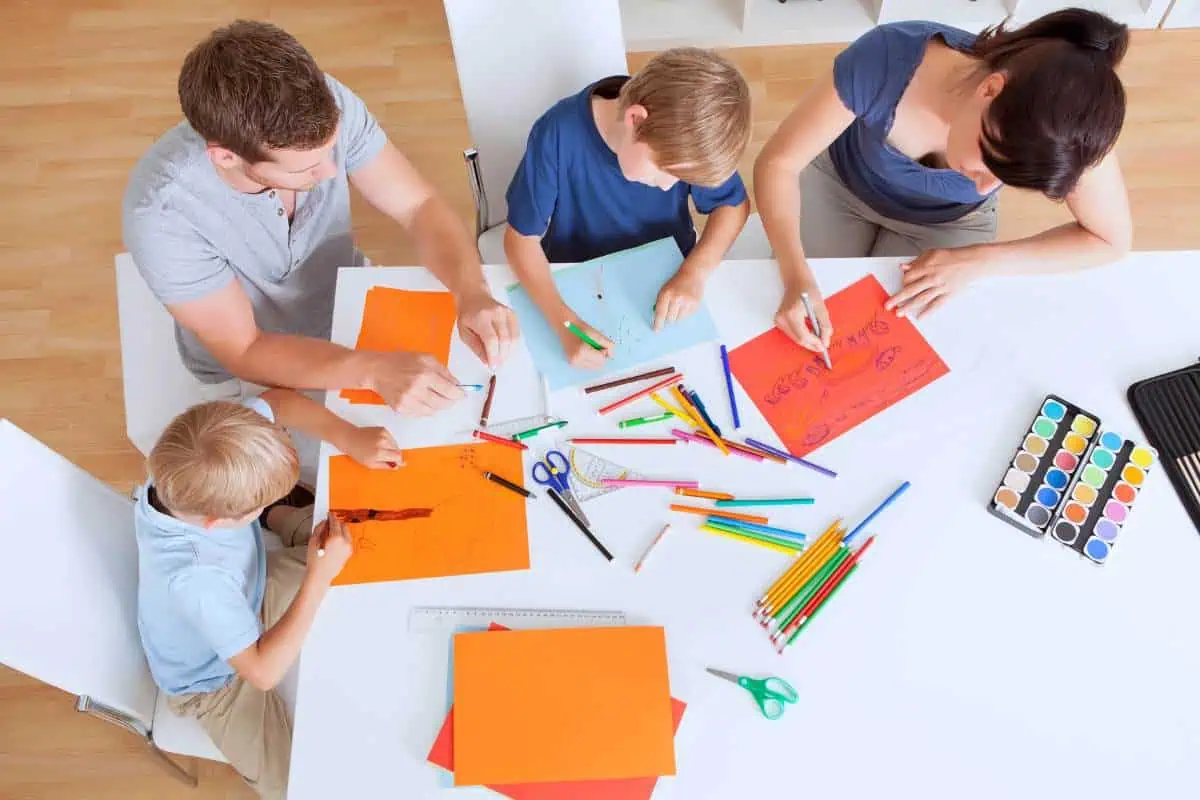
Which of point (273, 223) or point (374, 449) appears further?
point (273, 223)

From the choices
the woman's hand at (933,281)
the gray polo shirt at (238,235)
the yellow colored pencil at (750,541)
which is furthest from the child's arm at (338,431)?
the woman's hand at (933,281)

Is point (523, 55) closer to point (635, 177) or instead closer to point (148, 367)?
point (635, 177)

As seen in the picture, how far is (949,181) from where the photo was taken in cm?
155

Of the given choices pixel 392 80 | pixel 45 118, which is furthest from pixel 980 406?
pixel 45 118

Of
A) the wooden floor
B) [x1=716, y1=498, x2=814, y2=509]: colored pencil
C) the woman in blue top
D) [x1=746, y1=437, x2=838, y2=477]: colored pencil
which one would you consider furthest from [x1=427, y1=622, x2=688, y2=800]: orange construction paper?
the wooden floor

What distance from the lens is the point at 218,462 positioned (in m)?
1.12

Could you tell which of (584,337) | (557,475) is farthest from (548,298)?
(557,475)

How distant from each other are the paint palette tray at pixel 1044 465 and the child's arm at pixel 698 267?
1.69ft

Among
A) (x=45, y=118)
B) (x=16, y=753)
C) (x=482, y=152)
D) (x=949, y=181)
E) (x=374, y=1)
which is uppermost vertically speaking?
(x=949, y=181)

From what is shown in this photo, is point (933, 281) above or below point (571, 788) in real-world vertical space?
above

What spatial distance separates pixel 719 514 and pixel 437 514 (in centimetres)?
38

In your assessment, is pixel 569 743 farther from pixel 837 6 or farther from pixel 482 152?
pixel 837 6

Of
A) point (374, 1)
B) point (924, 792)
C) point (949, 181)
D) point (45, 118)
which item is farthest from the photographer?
point (374, 1)

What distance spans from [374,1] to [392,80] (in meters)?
0.35
